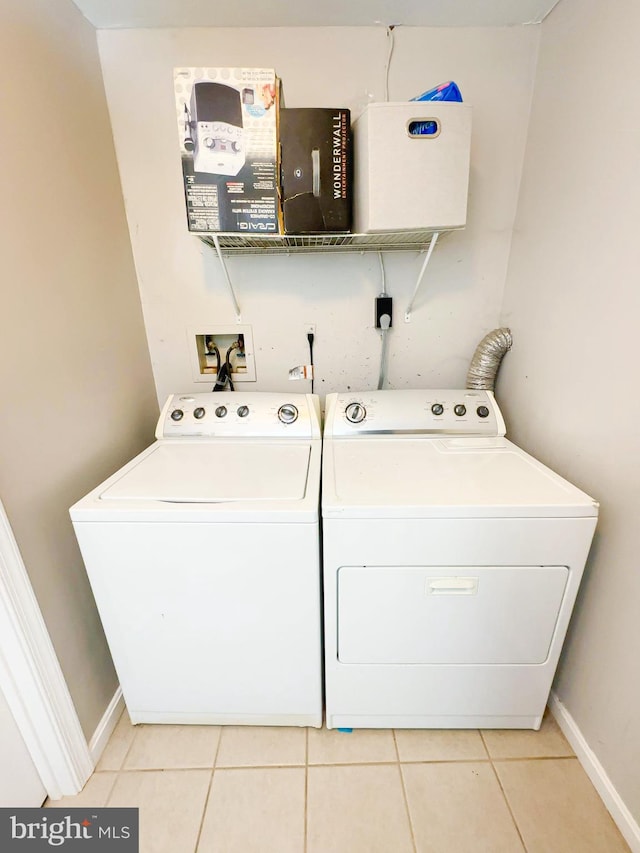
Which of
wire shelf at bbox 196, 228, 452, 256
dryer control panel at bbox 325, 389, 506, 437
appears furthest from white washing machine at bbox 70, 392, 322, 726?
wire shelf at bbox 196, 228, 452, 256

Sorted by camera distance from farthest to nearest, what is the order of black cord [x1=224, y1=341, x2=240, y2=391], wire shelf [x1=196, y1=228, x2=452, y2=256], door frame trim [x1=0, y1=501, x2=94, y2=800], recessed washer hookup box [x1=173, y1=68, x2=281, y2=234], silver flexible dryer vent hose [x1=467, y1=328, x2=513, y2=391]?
black cord [x1=224, y1=341, x2=240, y2=391]
silver flexible dryer vent hose [x1=467, y1=328, x2=513, y2=391]
wire shelf [x1=196, y1=228, x2=452, y2=256]
recessed washer hookup box [x1=173, y1=68, x2=281, y2=234]
door frame trim [x1=0, y1=501, x2=94, y2=800]

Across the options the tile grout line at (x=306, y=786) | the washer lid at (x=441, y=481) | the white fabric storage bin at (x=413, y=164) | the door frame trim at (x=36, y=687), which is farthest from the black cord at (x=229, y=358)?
the tile grout line at (x=306, y=786)

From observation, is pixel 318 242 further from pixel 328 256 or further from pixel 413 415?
pixel 413 415

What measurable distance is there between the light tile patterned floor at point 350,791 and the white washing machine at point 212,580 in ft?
0.27

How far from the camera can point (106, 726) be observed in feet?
3.93

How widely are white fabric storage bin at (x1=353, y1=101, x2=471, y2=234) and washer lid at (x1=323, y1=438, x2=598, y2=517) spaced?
752mm

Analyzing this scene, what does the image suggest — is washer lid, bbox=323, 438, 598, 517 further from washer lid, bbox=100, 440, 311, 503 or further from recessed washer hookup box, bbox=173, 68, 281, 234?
recessed washer hookup box, bbox=173, 68, 281, 234

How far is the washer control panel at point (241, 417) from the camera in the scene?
54.4 inches

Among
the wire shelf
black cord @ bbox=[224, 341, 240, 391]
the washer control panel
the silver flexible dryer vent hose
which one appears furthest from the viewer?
black cord @ bbox=[224, 341, 240, 391]

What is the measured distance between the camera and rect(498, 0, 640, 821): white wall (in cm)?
93

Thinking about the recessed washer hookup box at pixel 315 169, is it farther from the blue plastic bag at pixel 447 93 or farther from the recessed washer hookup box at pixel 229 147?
the blue plastic bag at pixel 447 93

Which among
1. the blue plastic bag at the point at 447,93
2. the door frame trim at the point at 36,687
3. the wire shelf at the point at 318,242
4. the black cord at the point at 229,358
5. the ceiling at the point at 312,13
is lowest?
the door frame trim at the point at 36,687

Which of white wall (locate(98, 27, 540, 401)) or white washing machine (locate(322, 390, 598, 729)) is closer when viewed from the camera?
white washing machine (locate(322, 390, 598, 729))

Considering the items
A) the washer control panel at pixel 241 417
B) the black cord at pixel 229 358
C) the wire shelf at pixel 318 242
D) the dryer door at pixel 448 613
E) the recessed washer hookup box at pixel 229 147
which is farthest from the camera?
the black cord at pixel 229 358
